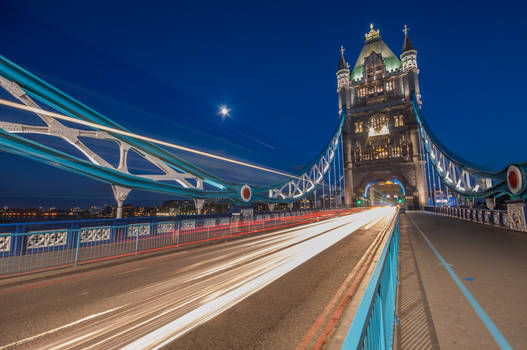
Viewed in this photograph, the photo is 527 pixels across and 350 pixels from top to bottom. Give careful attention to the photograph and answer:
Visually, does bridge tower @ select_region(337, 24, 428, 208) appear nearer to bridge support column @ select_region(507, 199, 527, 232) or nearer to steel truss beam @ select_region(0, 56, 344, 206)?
bridge support column @ select_region(507, 199, 527, 232)

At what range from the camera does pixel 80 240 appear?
29.0 feet

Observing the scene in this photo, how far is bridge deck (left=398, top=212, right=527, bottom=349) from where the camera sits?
10.2ft

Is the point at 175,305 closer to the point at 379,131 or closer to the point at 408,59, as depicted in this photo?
the point at 379,131

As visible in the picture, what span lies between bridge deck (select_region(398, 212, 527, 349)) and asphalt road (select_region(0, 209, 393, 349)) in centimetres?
140

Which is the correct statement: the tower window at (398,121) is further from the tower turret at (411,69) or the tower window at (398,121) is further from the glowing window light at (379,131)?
the tower turret at (411,69)

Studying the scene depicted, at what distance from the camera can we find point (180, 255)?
30.8 feet

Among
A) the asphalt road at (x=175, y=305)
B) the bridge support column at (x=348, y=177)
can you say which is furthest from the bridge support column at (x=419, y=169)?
the asphalt road at (x=175, y=305)

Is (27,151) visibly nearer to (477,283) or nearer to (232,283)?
(232,283)

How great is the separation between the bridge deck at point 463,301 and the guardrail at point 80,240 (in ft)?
30.2

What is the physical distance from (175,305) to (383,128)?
71.7 metres

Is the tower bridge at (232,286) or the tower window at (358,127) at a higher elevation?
A: the tower window at (358,127)

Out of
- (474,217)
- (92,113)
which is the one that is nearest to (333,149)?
(474,217)

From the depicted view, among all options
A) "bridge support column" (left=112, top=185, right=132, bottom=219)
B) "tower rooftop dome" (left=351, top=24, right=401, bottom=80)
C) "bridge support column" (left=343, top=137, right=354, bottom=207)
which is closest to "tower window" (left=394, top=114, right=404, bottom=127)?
"bridge support column" (left=343, top=137, right=354, bottom=207)

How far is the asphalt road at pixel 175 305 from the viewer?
3314 millimetres
